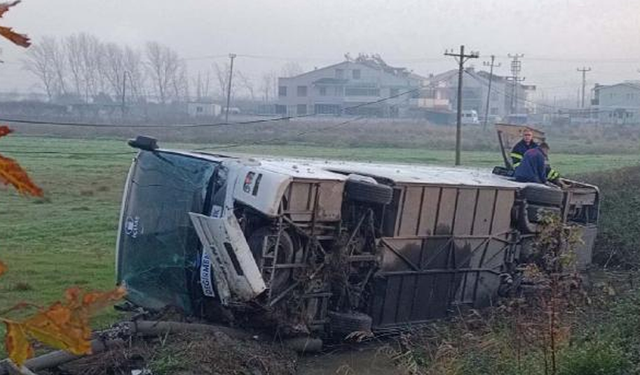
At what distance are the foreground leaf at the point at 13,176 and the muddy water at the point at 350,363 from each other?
288 inches

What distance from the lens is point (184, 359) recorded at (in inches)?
319

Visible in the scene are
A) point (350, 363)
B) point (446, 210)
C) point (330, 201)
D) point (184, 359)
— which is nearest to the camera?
point (184, 359)

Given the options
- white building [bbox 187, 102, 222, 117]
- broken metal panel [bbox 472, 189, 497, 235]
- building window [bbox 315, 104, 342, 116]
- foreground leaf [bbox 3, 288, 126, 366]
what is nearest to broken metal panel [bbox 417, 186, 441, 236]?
broken metal panel [bbox 472, 189, 497, 235]

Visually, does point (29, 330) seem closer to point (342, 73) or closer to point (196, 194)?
point (196, 194)

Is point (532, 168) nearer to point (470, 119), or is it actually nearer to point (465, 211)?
point (465, 211)

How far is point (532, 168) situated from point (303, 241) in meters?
4.23

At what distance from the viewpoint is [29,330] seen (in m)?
2.12

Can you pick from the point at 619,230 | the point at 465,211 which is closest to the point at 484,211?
the point at 465,211

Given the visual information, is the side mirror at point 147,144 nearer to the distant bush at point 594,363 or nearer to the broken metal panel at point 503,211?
the broken metal panel at point 503,211

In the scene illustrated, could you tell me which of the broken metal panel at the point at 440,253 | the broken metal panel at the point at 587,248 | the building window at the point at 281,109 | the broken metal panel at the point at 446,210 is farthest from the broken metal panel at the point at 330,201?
the building window at the point at 281,109

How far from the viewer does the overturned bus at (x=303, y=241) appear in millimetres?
8977

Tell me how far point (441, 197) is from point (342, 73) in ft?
279

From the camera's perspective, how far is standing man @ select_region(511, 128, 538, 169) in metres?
13.0

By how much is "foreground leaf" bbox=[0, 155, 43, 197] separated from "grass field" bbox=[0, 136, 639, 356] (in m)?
0.35
